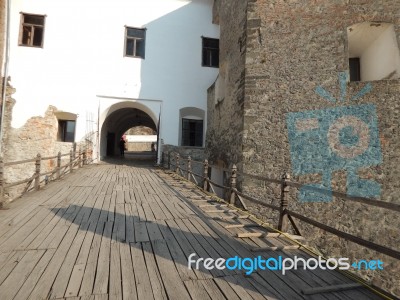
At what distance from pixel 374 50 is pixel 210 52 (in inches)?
312

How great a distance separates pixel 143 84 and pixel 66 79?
3580mm

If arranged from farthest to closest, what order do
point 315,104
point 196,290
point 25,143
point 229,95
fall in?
point 25,143 → point 229,95 → point 315,104 → point 196,290

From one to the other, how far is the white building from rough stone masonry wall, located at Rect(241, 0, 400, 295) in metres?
6.05

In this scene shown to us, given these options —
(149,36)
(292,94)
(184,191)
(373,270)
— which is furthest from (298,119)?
(149,36)

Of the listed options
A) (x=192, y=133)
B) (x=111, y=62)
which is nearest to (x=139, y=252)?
(x=192, y=133)

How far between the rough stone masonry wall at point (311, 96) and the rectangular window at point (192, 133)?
251 inches

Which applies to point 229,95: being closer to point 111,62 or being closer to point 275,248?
point 111,62

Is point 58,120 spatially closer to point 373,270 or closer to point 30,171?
point 30,171

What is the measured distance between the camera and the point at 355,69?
31.7 ft

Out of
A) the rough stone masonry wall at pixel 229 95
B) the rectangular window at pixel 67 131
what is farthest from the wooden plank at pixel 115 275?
the rectangular window at pixel 67 131

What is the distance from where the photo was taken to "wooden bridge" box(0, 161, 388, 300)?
95.9 inches

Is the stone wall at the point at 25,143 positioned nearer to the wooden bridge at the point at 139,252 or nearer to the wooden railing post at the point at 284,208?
the wooden bridge at the point at 139,252

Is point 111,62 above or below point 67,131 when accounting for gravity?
above

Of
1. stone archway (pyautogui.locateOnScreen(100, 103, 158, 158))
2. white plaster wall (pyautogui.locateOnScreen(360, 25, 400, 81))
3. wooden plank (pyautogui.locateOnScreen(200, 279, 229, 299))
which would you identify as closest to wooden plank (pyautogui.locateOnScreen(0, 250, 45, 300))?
wooden plank (pyautogui.locateOnScreen(200, 279, 229, 299))
